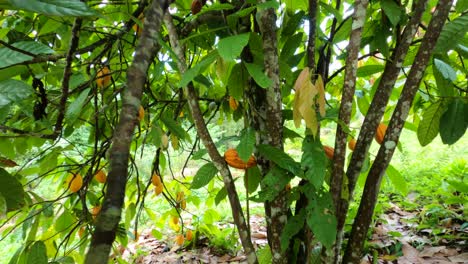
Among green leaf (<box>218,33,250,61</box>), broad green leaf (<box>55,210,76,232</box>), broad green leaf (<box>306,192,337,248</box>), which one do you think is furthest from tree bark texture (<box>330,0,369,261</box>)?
broad green leaf (<box>55,210,76,232</box>)

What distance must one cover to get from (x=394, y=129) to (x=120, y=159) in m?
0.75

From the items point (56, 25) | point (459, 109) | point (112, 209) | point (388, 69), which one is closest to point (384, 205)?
point (459, 109)

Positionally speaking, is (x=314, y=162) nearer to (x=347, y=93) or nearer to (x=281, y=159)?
(x=281, y=159)

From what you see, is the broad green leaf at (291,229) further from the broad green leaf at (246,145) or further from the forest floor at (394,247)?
the forest floor at (394,247)

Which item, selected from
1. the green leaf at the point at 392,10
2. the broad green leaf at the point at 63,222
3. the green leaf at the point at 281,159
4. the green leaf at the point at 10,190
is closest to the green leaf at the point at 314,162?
the green leaf at the point at 281,159

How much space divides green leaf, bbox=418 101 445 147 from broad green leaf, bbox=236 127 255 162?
2.01 ft

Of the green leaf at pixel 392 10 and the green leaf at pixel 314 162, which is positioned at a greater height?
the green leaf at pixel 392 10

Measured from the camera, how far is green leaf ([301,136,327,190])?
77 centimetres

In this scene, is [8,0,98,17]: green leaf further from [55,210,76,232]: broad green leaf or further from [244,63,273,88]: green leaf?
[55,210,76,232]: broad green leaf

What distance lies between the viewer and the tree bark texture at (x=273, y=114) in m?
0.87

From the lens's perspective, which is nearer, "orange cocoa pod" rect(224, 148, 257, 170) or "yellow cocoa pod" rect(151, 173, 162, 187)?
"orange cocoa pod" rect(224, 148, 257, 170)

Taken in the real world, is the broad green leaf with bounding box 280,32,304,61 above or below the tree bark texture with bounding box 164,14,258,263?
above

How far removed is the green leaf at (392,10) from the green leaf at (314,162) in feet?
1.14

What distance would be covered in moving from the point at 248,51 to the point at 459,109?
594 millimetres
